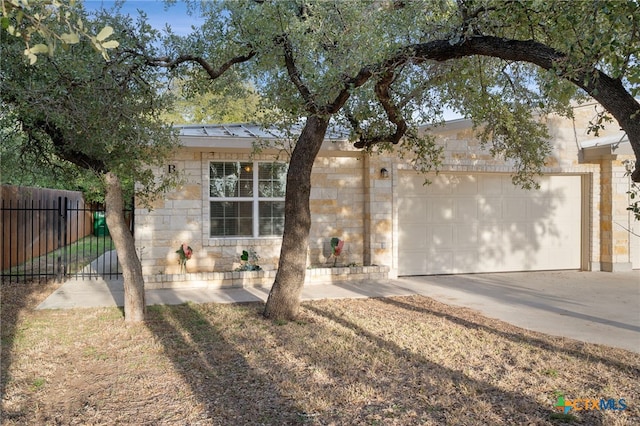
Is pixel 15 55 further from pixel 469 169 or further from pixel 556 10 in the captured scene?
pixel 469 169

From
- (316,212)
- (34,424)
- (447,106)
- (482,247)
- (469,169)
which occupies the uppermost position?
(447,106)

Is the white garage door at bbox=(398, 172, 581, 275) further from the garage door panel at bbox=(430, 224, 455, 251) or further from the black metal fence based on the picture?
the black metal fence

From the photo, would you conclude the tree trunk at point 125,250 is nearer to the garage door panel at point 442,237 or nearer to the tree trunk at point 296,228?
the tree trunk at point 296,228

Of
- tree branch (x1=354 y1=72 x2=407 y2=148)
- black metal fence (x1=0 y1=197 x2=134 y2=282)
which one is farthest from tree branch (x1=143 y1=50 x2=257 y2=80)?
black metal fence (x1=0 y1=197 x2=134 y2=282)

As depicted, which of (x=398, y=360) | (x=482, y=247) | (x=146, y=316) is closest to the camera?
(x=398, y=360)

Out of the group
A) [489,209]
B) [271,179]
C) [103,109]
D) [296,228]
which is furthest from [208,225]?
[489,209]

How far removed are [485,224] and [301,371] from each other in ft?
26.4

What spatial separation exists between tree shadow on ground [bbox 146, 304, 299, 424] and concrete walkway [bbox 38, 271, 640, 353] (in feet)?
5.56

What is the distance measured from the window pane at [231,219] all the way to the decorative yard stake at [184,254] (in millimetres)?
717

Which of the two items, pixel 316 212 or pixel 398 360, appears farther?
pixel 316 212

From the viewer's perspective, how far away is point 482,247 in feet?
38.7

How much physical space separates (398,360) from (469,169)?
708 cm

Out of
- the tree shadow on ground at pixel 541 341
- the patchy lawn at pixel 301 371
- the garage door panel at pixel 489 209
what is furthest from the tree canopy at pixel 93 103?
the garage door panel at pixel 489 209

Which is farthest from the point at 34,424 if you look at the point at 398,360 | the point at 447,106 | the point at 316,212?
the point at 316,212
